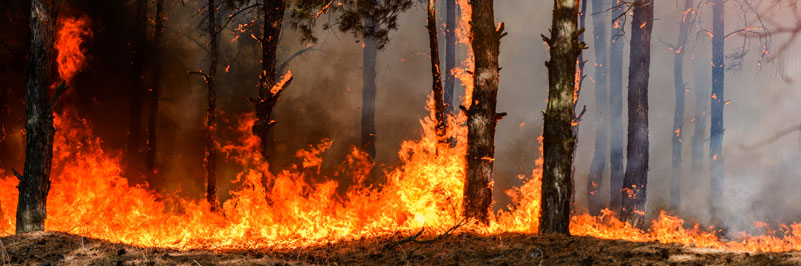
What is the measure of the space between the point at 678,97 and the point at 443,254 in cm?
2063

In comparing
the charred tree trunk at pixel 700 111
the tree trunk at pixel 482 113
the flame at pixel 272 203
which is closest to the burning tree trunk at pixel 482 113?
the tree trunk at pixel 482 113

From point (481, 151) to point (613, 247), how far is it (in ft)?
15.6

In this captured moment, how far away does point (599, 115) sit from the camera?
969 inches

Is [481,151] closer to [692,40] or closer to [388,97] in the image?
[388,97]

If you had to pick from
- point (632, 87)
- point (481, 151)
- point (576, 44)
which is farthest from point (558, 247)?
point (632, 87)

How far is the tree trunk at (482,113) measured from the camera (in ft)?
37.8

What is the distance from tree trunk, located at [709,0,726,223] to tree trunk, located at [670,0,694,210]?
4.35 feet

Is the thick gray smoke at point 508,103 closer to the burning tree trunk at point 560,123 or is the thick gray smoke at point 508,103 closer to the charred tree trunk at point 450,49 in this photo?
the charred tree trunk at point 450,49

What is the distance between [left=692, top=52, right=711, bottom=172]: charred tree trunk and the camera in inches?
990

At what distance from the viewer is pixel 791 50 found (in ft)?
79.6

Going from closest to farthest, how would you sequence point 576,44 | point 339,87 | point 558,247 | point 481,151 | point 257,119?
point 558,247, point 576,44, point 481,151, point 257,119, point 339,87

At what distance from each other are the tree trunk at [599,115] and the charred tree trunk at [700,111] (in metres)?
3.93

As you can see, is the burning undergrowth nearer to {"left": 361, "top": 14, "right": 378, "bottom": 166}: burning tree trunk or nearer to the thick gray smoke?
{"left": 361, "top": 14, "right": 378, "bottom": 166}: burning tree trunk

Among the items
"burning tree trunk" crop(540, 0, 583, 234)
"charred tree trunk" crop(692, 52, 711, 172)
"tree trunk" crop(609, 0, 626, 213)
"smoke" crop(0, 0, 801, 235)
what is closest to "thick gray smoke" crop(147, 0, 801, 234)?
"smoke" crop(0, 0, 801, 235)
